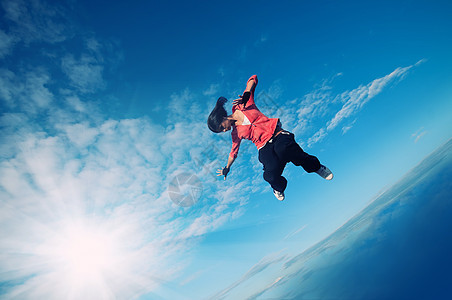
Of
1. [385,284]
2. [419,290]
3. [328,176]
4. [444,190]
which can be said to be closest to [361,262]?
[385,284]

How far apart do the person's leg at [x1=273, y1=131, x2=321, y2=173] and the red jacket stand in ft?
0.80

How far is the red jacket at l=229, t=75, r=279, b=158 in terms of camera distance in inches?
123

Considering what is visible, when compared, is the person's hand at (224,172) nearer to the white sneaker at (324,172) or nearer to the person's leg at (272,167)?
the person's leg at (272,167)

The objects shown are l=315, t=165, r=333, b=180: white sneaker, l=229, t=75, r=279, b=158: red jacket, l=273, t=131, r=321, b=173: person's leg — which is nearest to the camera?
l=273, t=131, r=321, b=173: person's leg

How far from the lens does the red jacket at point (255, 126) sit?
313cm

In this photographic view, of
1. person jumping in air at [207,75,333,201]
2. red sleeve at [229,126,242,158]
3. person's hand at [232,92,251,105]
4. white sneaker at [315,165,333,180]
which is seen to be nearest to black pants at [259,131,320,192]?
person jumping in air at [207,75,333,201]

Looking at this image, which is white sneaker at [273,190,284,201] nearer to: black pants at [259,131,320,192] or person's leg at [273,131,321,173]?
black pants at [259,131,320,192]

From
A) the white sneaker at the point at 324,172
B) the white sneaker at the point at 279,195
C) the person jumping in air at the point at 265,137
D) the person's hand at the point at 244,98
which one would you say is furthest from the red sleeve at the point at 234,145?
the white sneaker at the point at 324,172

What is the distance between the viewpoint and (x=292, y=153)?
9.27 feet

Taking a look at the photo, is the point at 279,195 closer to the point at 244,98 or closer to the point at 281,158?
the point at 281,158

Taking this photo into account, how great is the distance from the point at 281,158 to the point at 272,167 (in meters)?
0.24

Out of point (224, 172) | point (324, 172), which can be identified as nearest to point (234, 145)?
point (224, 172)

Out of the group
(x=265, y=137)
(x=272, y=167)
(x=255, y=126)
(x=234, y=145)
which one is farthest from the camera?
(x=234, y=145)

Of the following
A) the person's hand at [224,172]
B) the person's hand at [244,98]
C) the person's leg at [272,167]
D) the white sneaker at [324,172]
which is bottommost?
the white sneaker at [324,172]
